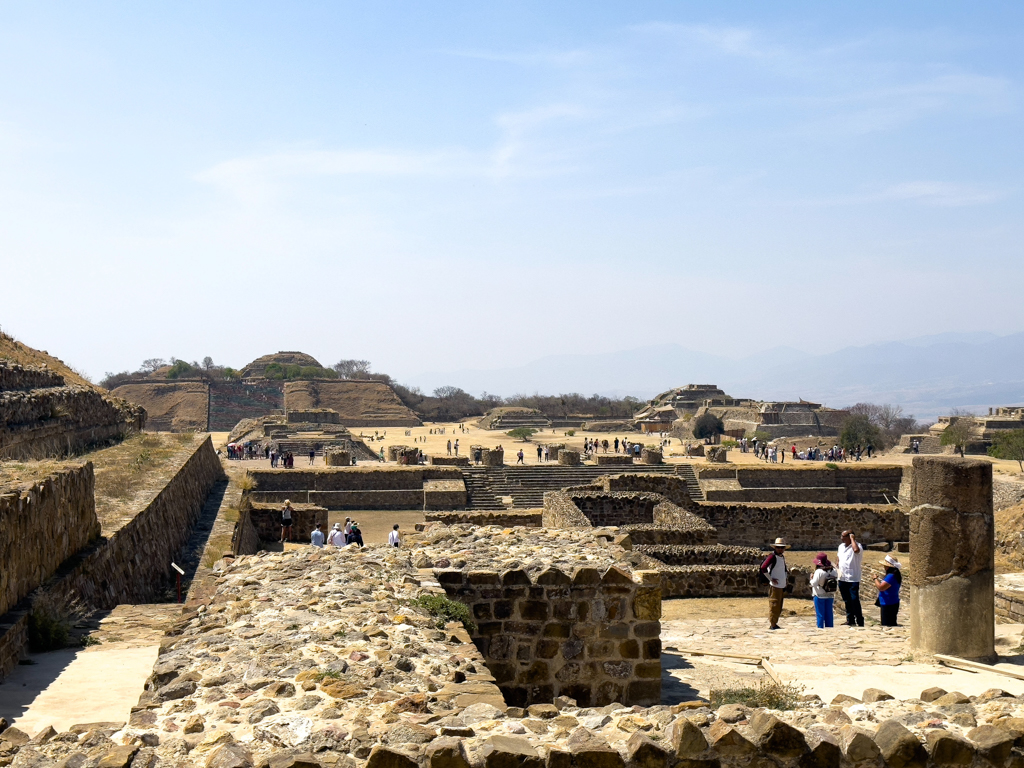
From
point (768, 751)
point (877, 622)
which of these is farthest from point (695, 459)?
point (768, 751)

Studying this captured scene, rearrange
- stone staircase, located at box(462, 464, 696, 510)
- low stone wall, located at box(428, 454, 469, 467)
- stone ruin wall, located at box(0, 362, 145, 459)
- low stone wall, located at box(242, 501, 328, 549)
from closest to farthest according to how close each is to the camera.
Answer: stone ruin wall, located at box(0, 362, 145, 459)
low stone wall, located at box(242, 501, 328, 549)
stone staircase, located at box(462, 464, 696, 510)
low stone wall, located at box(428, 454, 469, 467)

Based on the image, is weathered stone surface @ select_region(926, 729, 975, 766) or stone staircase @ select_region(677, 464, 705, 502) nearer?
weathered stone surface @ select_region(926, 729, 975, 766)

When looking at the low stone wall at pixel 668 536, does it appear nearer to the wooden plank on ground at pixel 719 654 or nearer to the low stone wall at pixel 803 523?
the low stone wall at pixel 803 523

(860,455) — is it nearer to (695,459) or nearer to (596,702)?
(695,459)

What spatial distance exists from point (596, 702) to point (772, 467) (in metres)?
28.7

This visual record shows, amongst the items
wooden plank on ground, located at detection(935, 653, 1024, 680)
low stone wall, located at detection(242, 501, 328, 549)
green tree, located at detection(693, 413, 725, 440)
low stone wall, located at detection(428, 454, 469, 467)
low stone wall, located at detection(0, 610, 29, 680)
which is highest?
green tree, located at detection(693, 413, 725, 440)

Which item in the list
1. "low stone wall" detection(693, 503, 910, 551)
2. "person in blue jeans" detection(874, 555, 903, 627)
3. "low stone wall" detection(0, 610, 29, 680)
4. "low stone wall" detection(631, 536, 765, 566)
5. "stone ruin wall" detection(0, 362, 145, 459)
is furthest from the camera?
"low stone wall" detection(693, 503, 910, 551)

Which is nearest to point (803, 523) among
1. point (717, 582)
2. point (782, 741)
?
point (717, 582)

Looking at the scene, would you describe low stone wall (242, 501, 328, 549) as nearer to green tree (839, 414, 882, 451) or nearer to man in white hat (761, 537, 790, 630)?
man in white hat (761, 537, 790, 630)

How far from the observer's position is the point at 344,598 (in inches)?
235

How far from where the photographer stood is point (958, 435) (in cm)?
4831

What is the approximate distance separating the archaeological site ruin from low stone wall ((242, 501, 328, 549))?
226cm

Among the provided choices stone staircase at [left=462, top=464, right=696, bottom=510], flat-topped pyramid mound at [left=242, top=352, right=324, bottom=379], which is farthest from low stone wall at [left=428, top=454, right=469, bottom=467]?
flat-topped pyramid mound at [left=242, top=352, right=324, bottom=379]

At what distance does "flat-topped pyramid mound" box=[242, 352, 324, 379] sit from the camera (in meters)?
98.3
